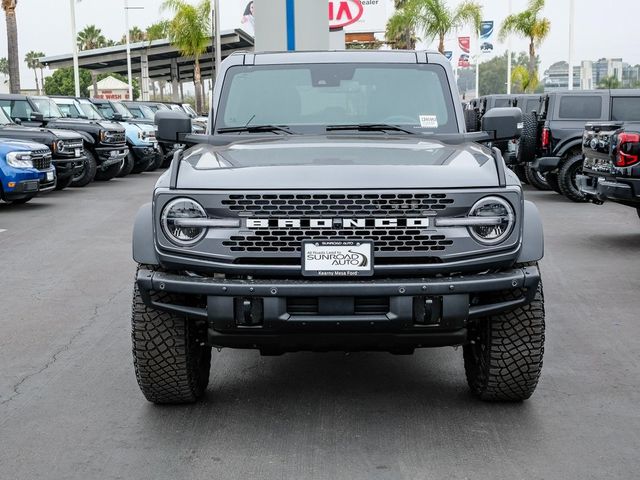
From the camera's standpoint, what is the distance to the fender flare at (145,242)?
4.74m

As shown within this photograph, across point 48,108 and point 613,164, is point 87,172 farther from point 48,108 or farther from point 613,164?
point 613,164

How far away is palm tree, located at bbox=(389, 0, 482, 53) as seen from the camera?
52.7m

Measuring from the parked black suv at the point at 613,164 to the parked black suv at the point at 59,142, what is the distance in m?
10.3

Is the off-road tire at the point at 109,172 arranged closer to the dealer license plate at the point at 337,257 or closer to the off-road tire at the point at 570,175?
the off-road tire at the point at 570,175

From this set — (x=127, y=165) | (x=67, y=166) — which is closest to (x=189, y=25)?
(x=127, y=165)

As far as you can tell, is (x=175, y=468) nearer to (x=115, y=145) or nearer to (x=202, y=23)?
(x=115, y=145)

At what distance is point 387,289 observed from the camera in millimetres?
4480

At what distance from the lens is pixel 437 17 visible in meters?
52.7

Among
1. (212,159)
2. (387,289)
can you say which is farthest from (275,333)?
(212,159)

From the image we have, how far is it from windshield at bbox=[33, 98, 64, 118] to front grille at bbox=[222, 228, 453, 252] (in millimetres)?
17697

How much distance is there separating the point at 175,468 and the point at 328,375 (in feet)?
5.58

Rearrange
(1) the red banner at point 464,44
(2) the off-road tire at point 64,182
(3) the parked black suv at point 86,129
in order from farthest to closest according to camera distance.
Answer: (1) the red banner at point 464,44 → (3) the parked black suv at point 86,129 → (2) the off-road tire at point 64,182

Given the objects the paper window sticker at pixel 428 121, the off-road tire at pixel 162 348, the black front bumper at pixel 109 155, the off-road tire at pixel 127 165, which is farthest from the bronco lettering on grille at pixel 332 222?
the off-road tire at pixel 127 165

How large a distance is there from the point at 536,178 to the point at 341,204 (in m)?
15.7
